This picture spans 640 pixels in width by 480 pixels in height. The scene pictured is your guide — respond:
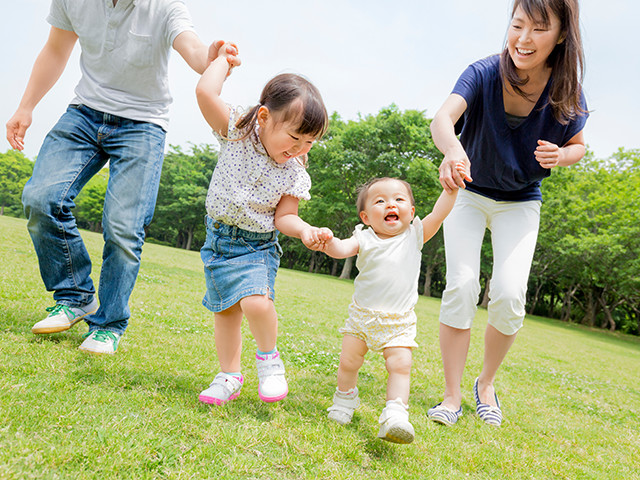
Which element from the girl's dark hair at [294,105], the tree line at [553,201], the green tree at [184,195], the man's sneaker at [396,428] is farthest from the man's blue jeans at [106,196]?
the green tree at [184,195]

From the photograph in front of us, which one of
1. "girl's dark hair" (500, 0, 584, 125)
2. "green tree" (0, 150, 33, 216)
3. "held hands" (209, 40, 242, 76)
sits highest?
"girl's dark hair" (500, 0, 584, 125)

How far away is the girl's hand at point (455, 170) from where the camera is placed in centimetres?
276

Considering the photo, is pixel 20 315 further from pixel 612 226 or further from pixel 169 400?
pixel 612 226

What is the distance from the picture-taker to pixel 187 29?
3322mm

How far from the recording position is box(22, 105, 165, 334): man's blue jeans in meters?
3.25

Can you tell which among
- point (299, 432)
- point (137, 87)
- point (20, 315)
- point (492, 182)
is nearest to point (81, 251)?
point (20, 315)

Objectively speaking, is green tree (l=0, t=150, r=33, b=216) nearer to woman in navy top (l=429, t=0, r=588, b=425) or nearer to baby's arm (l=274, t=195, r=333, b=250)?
baby's arm (l=274, t=195, r=333, b=250)

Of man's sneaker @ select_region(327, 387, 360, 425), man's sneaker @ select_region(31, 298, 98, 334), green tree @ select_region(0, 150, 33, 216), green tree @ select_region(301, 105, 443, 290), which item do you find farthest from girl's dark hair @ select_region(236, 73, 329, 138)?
green tree @ select_region(0, 150, 33, 216)

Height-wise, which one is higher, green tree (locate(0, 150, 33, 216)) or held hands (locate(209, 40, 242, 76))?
held hands (locate(209, 40, 242, 76))

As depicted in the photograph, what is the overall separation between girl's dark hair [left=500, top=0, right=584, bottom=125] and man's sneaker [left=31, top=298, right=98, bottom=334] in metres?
3.65

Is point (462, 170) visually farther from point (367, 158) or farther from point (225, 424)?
point (367, 158)

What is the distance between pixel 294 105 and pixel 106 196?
160cm

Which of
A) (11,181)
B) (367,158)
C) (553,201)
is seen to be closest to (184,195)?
(367,158)

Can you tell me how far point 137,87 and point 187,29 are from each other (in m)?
0.57
